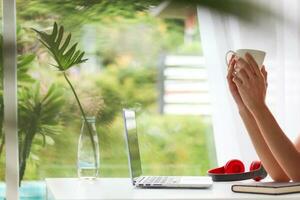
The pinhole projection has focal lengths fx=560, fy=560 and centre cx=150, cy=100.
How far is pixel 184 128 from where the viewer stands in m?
3.12

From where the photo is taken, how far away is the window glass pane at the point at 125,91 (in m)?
2.54

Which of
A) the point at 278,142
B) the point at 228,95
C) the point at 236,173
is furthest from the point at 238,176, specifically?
the point at 228,95

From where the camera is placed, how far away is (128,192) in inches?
52.2

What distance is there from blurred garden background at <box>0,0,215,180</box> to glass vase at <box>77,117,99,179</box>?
2.00 feet

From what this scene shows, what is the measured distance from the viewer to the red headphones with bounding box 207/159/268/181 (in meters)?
1.54

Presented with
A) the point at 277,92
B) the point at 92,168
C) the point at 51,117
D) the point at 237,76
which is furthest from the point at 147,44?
the point at 237,76

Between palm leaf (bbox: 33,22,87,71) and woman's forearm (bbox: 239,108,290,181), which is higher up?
palm leaf (bbox: 33,22,87,71)

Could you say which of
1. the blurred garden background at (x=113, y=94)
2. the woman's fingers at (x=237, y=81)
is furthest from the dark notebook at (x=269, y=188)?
the blurred garden background at (x=113, y=94)

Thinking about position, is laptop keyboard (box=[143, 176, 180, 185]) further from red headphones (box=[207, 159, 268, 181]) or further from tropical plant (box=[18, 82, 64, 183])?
tropical plant (box=[18, 82, 64, 183])

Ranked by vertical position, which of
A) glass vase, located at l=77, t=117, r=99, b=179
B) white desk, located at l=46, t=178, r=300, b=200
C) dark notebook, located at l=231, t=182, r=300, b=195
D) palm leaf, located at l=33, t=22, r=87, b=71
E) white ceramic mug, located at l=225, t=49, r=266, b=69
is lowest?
white desk, located at l=46, t=178, r=300, b=200

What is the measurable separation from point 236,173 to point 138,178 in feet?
0.90

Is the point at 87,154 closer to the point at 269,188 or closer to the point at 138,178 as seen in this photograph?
the point at 138,178

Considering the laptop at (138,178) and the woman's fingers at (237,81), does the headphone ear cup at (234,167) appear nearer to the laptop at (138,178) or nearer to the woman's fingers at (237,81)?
the laptop at (138,178)

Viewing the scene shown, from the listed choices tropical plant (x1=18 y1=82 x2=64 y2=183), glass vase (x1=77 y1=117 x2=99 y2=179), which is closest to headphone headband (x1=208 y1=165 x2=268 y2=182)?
glass vase (x1=77 y1=117 x2=99 y2=179)
